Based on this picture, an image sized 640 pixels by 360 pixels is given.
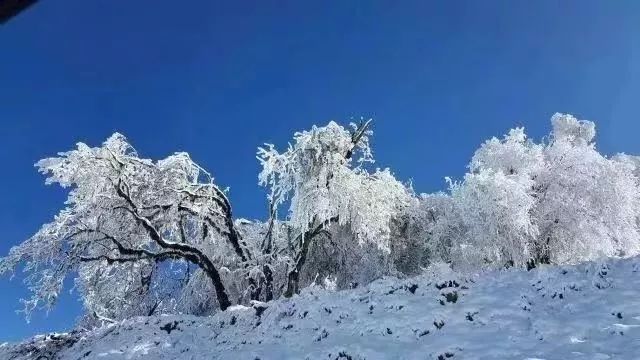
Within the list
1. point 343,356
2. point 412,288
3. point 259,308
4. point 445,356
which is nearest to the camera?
point 445,356

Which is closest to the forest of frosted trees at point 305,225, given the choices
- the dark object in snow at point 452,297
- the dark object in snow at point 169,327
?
the dark object in snow at point 169,327

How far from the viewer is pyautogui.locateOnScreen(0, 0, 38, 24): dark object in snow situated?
75.9 inches

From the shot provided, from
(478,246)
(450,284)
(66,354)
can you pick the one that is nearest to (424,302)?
(450,284)

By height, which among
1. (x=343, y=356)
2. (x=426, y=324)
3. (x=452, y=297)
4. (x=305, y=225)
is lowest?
(x=343, y=356)

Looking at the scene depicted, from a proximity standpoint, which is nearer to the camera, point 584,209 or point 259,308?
point 259,308

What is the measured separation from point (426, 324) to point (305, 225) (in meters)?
9.98

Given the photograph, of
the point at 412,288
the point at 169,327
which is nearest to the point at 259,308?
the point at 169,327

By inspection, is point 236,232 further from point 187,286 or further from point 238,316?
point 238,316

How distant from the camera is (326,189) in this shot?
2042 cm

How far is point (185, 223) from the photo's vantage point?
23.1 m

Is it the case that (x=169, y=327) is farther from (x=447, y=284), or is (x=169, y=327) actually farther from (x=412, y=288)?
(x=447, y=284)

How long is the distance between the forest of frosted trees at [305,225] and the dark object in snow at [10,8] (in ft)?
57.3

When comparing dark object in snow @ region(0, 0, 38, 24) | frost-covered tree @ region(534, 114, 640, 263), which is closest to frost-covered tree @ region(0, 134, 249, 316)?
frost-covered tree @ region(534, 114, 640, 263)

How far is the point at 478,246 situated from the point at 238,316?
12.4 m
